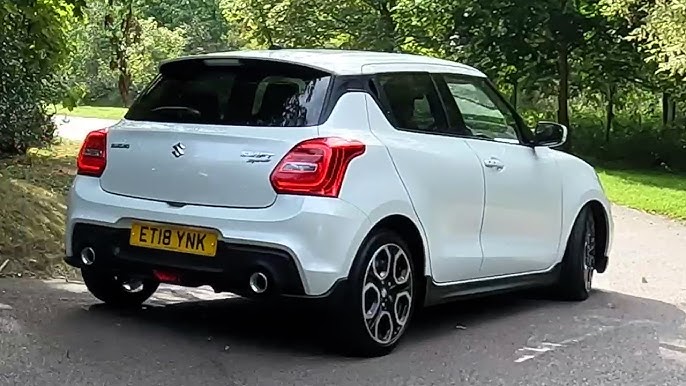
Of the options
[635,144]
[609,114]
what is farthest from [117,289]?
[609,114]

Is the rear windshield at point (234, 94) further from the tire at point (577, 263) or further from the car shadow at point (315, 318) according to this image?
the tire at point (577, 263)

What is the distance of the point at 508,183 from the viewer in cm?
720

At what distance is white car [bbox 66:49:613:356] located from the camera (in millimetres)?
5672

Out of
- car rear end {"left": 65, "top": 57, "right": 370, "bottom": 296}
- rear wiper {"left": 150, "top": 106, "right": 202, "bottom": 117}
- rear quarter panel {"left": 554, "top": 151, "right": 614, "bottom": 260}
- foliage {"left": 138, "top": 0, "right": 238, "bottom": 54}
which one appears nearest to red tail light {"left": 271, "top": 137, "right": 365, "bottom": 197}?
car rear end {"left": 65, "top": 57, "right": 370, "bottom": 296}

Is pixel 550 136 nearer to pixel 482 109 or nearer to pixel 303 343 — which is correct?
pixel 482 109

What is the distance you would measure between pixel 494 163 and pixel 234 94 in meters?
1.86

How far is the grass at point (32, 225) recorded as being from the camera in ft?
28.3

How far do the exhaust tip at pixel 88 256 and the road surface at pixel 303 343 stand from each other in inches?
15.7

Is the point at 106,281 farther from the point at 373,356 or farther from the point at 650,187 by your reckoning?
the point at 650,187

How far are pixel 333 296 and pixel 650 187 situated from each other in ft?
47.2

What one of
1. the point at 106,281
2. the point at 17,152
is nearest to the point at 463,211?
the point at 106,281

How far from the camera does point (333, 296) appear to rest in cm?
570

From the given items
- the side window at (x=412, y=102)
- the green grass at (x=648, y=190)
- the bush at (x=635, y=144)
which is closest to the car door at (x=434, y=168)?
the side window at (x=412, y=102)

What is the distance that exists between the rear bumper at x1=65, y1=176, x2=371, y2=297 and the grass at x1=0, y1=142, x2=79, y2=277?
2919mm
